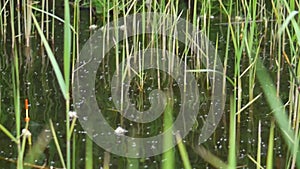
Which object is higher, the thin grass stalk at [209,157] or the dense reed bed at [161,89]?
the dense reed bed at [161,89]

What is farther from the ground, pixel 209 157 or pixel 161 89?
pixel 161 89

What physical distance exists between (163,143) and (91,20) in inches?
71.7

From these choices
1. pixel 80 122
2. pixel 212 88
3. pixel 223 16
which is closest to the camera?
pixel 80 122

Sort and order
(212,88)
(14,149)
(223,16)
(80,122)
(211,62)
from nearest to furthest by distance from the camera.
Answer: (14,149), (80,122), (212,88), (211,62), (223,16)

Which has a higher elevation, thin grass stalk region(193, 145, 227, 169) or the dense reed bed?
the dense reed bed

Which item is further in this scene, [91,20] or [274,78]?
[91,20]

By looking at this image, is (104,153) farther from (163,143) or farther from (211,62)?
(211,62)

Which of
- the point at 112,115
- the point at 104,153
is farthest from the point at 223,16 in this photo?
the point at 104,153

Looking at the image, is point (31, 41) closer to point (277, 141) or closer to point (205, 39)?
point (205, 39)

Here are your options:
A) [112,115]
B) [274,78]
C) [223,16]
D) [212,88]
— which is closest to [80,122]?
[112,115]

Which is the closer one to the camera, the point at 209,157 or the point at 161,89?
the point at 209,157

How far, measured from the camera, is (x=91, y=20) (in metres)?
4.62

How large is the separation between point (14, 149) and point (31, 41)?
5.21 ft

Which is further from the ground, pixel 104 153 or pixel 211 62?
pixel 211 62
